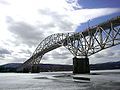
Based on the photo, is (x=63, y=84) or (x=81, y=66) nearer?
(x=63, y=84)

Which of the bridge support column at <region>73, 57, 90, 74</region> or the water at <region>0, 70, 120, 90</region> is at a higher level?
the bridge support column at <region>73, 57, 90, 74</region>

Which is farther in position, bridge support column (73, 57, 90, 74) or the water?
bridge support column (73, 57, 90, 74)

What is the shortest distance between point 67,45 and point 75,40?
22.3 ft

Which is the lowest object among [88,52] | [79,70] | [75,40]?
[79,70]

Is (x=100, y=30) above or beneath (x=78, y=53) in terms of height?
above

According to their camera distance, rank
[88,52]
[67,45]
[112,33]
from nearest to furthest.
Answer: [112,33]
[88,52]
[67,45]

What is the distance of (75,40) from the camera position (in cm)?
10188

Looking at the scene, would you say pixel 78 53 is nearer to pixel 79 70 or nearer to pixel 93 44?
pixel 79 70

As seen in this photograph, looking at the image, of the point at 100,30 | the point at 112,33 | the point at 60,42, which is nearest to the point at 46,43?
the point at 60,42

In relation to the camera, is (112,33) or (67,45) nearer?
(112,33)

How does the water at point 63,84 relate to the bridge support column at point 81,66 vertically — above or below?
below

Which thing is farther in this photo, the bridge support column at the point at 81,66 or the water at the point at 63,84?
the bridge support column at the point at 81,66

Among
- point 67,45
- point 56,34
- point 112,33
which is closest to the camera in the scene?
point 112,33

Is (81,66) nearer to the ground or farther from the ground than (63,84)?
farther from the ground
